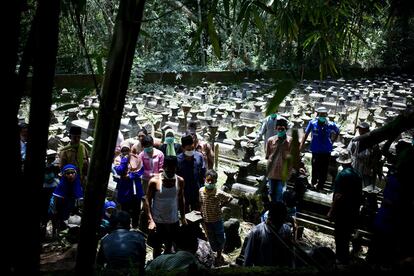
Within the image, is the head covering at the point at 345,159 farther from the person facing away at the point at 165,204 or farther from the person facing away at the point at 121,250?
the person facing away at the point at 121,250

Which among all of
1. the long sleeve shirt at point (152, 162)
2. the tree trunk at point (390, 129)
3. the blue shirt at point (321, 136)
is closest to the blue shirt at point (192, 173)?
the long sleeve shirt at point (152, 162)

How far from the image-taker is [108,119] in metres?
0.99

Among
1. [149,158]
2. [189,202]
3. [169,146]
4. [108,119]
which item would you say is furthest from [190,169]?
[108,119]

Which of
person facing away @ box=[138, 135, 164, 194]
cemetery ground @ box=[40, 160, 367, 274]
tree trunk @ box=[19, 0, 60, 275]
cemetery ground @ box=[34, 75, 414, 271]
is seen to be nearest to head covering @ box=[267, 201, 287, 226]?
cemetery ground @ box=[34, 75, 414, 271]

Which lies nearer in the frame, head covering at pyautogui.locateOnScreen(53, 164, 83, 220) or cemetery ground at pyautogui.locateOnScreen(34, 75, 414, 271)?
head covering at pyautogui.locateOnScreen(53, 164, 83, 220)

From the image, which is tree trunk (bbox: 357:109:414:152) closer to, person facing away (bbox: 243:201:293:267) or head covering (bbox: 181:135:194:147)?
person facing away (bbox: 243:201:293:267)

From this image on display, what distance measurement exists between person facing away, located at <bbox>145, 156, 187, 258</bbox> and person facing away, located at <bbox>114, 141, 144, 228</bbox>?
529 mm

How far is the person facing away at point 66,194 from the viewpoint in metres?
4.25

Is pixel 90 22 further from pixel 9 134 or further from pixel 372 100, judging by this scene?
pixel 9 134

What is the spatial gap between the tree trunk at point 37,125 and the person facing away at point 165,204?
2.81m

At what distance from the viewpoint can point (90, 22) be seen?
12.8m

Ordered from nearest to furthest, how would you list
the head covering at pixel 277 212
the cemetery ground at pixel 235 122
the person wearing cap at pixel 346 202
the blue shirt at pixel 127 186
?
1. the head covering at pixel 277 212
2. the person wearing cap at pixel 346 202
3. the blue shirt at pixel 127 186
4. the cemetery ground at pixel 235 122

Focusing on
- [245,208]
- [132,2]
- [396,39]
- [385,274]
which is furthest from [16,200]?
[396,39]

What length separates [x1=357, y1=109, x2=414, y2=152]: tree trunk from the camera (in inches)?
36.7
